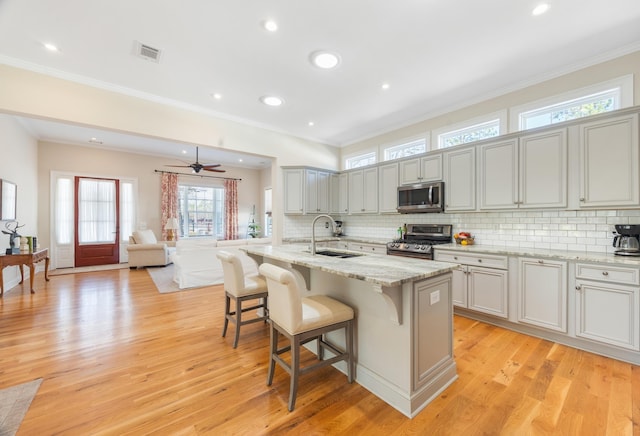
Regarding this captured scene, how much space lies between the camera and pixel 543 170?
119 inches

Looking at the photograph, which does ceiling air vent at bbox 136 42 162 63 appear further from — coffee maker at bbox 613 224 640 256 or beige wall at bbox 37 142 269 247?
beige wall at bbox 37 142 269 247

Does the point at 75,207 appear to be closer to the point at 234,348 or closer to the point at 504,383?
the point at 234,348

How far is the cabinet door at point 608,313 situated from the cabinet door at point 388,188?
8.50 ft

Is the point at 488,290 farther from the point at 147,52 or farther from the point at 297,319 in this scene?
the point at 147,52

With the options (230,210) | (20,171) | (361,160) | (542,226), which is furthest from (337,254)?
(230,210)

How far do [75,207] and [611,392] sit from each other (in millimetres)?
9869

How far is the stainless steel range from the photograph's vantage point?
3.77 meters

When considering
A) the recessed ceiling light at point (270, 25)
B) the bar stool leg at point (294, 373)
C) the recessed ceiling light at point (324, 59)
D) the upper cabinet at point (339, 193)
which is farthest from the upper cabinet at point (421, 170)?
the bar stool leg at point (294, 373)

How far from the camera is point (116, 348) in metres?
2.65

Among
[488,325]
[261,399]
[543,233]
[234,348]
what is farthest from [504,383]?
[234,348]

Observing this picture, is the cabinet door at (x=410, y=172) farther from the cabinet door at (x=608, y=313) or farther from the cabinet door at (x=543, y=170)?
the cabinet door at (x=608, y=313)

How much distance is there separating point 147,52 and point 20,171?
15.9 ft

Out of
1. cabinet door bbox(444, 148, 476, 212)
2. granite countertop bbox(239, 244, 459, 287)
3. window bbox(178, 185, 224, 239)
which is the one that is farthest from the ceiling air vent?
window bbox(178, 185, 224, 239)

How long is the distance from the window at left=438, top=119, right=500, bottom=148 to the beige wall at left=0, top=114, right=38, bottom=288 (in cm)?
733
